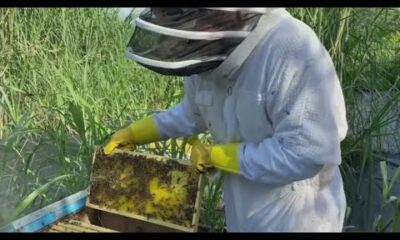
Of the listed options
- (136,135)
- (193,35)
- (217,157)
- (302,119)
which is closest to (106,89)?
(136,135)

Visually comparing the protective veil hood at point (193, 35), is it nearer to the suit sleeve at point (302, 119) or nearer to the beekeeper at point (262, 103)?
the beekeeper at point (262, 103)

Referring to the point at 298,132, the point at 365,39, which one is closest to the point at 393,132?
the point at 365,39

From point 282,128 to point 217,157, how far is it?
25cm

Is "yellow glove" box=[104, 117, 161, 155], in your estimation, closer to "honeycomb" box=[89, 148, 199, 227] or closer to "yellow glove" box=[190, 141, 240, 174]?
"honeycomb" box=[89, 148, 199, 227]

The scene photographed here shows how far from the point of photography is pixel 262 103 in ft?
5.69

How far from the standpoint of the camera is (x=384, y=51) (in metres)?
3.34

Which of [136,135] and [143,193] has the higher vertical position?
[136,135]

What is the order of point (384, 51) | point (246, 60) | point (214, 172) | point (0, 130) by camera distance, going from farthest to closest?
point (0, 130) < point (384, 51) < point (214, 172) < point (246, 60)

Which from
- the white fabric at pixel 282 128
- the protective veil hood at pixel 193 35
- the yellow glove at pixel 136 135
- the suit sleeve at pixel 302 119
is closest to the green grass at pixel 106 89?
the yellow glove at pixel 136 135

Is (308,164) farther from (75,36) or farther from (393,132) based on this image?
(75,36)

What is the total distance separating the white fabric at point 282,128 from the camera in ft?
5.40

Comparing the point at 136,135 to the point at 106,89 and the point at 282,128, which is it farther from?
the point at 106,89

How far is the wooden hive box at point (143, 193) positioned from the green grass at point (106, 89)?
0.38 m

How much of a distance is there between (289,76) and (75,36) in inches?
144
